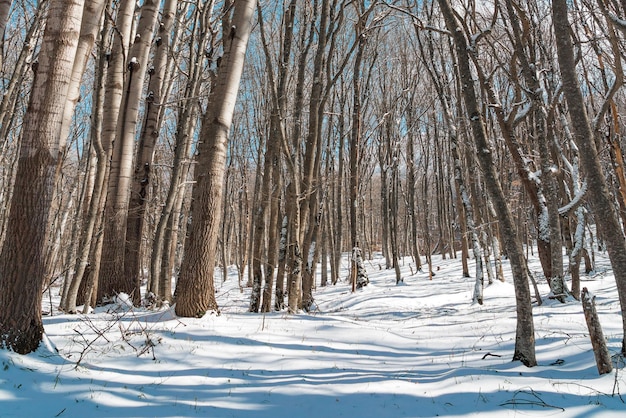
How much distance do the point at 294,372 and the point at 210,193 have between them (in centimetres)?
273

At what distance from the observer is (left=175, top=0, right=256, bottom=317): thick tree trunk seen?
538 centimetres

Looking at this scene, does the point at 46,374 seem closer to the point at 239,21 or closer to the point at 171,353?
the point at 171,353

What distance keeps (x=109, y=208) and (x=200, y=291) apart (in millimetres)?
3007

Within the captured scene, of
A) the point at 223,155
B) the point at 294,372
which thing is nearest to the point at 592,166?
the point at 294,372

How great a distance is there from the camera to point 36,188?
358 centimetres

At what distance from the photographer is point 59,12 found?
3.77m

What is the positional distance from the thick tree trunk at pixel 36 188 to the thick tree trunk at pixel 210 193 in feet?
6.38

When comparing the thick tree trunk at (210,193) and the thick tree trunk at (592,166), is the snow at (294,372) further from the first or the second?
the thick tree trunk at (592,166)

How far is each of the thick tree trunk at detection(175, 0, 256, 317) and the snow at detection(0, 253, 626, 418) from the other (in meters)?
0.34

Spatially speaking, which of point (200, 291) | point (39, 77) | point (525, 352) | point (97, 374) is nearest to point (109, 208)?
point (200, 291)

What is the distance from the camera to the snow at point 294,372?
310 cm

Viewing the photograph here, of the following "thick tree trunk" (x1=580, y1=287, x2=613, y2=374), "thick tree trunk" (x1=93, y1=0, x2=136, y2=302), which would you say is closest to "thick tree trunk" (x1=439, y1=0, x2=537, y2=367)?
"thick tree trunk" (x1=580, y1=287, x2=613, y2=374)

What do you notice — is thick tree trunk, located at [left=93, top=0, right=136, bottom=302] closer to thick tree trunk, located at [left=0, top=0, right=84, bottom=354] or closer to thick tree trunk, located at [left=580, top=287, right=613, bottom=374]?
thick tree trunk, located at [left=0, top=0, right=84, bottom=354]

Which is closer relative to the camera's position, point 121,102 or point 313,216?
point 121,102
